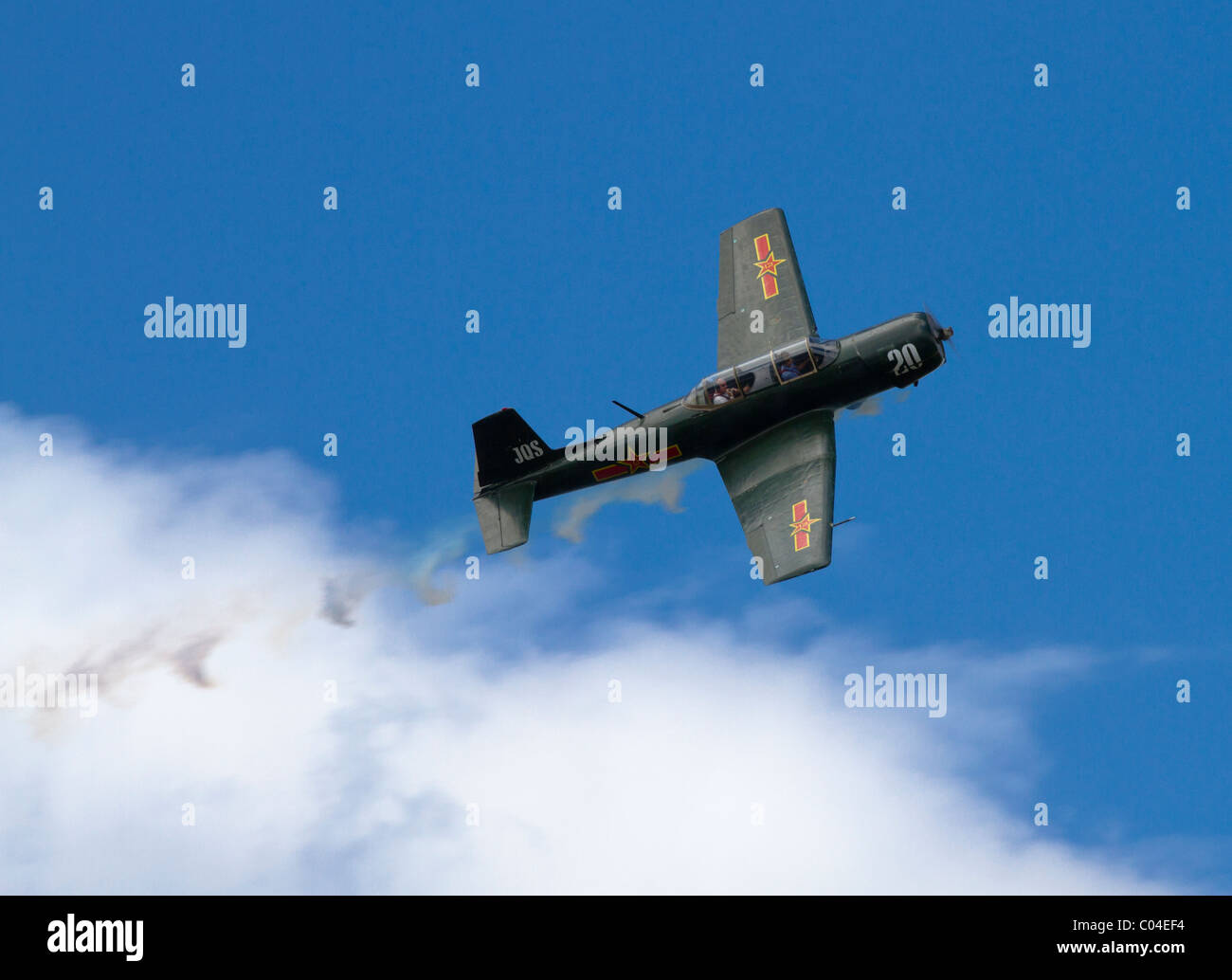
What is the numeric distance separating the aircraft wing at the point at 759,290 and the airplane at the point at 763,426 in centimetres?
4

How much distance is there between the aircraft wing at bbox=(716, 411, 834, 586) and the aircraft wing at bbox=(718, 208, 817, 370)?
7.73 ft

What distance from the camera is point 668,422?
43.0 metres

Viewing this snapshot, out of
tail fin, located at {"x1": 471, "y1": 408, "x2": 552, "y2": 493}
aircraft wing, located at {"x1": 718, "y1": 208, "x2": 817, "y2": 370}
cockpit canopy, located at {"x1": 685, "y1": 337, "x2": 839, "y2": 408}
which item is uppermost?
aircraft wing, located at {"x1": 718, "y1": 208, "x2": 817, "y2": 370}

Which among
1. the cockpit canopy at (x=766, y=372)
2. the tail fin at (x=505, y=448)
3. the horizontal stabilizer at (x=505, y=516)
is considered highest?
the cockpit canopy at (x=766, y=372)

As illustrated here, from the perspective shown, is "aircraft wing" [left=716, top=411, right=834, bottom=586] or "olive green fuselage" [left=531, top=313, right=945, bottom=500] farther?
"olive green fuselage" [left=531, top=313, right=945, bottom=500]

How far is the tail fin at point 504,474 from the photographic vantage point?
143 ft

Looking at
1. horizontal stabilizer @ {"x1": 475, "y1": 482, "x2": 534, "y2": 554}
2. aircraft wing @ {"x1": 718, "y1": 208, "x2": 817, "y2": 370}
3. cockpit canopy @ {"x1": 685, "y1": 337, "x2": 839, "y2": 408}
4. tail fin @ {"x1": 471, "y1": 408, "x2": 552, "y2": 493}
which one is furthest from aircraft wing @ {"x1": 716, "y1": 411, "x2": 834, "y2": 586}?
horizontal stabilizer @ {"x1": 475, "y1": 482, "x2": 534, "y2": 554}

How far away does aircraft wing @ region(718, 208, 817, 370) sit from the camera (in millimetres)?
43719

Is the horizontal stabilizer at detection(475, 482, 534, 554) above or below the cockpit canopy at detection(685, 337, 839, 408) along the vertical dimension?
below

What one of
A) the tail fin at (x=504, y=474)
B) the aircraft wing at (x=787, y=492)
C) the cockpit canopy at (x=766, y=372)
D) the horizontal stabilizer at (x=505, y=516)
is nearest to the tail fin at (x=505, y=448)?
the tail fin at (x=504, y=474)

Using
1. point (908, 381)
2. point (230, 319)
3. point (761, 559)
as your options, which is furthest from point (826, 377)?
point (230, 319)

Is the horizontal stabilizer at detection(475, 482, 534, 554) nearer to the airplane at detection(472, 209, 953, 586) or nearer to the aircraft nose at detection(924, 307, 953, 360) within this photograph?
the airplane at detection(472, 209, 953, 586)

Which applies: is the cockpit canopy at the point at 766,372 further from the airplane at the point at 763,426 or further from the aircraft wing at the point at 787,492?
the aircraft wing at the point at 787,492

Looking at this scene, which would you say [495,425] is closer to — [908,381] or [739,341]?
[739,341]
